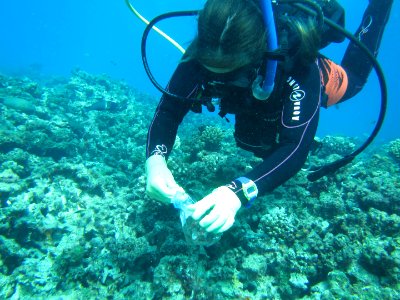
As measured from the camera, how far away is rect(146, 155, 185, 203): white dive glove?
2.31m

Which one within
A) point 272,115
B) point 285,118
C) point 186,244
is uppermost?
point 272,115

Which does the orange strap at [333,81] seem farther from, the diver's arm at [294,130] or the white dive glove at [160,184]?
the white dive glove at [160,184]

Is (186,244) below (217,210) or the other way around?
below

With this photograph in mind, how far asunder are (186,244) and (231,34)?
232 centimetres

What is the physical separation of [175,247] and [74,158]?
501 cm

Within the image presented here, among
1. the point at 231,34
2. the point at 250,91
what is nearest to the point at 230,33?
the point at 231,34

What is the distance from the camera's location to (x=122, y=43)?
15562 centimetres

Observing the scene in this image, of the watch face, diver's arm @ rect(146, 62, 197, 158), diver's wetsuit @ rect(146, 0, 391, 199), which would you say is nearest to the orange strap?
diver's wetsuit @ rect(146, 0, 391, 199)

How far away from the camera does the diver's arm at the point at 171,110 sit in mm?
2990

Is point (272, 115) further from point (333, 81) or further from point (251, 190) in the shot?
point (333, 81)

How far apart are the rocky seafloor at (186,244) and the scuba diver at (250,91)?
1048 millimetres

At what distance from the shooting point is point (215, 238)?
2.23 m

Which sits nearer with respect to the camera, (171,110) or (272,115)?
(272,115)

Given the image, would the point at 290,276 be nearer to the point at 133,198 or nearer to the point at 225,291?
the point at 225,291
